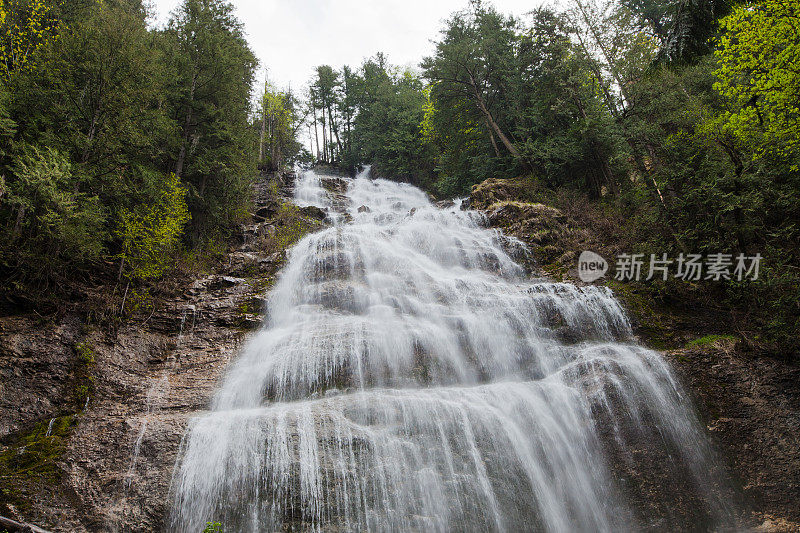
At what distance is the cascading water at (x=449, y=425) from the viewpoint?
5.90 m

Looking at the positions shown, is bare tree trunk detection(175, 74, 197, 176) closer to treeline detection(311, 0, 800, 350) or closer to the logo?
treeline detection(311, 0, 800, 350)

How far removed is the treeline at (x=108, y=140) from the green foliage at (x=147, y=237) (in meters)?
0.04

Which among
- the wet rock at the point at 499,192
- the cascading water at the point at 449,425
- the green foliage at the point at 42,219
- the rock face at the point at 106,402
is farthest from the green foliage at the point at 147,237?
the wet rock at the point at 499,192

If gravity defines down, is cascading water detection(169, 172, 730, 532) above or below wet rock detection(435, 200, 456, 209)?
below

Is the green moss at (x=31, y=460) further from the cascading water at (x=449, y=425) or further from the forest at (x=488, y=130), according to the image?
the forest at (x=488, y=130)

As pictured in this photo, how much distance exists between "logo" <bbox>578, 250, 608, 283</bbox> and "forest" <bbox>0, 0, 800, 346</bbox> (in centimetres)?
115

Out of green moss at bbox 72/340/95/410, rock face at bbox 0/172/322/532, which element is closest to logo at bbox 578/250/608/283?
rock face at bbox 0/172/322/532

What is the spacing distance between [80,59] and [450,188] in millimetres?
17221

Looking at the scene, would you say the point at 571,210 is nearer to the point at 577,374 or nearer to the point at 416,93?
the point at 577,374

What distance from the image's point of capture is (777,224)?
9.92 m

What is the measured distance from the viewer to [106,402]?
7.44 m

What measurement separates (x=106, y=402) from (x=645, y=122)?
1797 centimetres

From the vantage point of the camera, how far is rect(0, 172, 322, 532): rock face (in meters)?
5.64

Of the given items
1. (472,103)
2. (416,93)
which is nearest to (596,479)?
(472,103)
